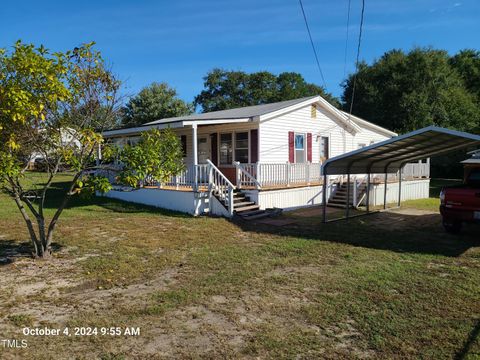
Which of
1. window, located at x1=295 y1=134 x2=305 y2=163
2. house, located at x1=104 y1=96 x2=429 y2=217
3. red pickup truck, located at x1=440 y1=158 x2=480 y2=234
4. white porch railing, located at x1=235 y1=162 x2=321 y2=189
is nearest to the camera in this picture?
red pickup truck, located at x1=440 y1=158 x2=480 y2=234

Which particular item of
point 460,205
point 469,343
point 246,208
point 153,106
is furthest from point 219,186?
point 153,106

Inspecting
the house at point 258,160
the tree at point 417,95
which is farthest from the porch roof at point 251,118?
the tree at point 417,95

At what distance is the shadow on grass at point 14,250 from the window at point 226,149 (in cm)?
899

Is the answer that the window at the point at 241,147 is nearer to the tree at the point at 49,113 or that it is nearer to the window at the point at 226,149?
the window at the point at 226,149

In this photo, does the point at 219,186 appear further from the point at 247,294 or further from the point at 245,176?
the point at 247,294

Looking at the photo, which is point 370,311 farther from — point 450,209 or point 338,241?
point 450,209

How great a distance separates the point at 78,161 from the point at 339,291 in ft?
15.4

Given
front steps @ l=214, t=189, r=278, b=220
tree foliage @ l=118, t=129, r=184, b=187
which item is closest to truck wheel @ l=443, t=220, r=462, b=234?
front steps @ l=214, t=189, r=278, b=220

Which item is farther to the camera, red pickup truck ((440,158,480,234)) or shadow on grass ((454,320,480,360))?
red pickup truck ((440,158,480,234))

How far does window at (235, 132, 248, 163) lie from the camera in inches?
599

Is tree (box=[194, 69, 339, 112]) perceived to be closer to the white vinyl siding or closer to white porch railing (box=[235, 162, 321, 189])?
the white vinyl siding

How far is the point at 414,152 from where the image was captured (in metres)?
12.3

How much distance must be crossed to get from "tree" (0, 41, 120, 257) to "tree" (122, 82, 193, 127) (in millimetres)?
34160

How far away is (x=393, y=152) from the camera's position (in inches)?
460
